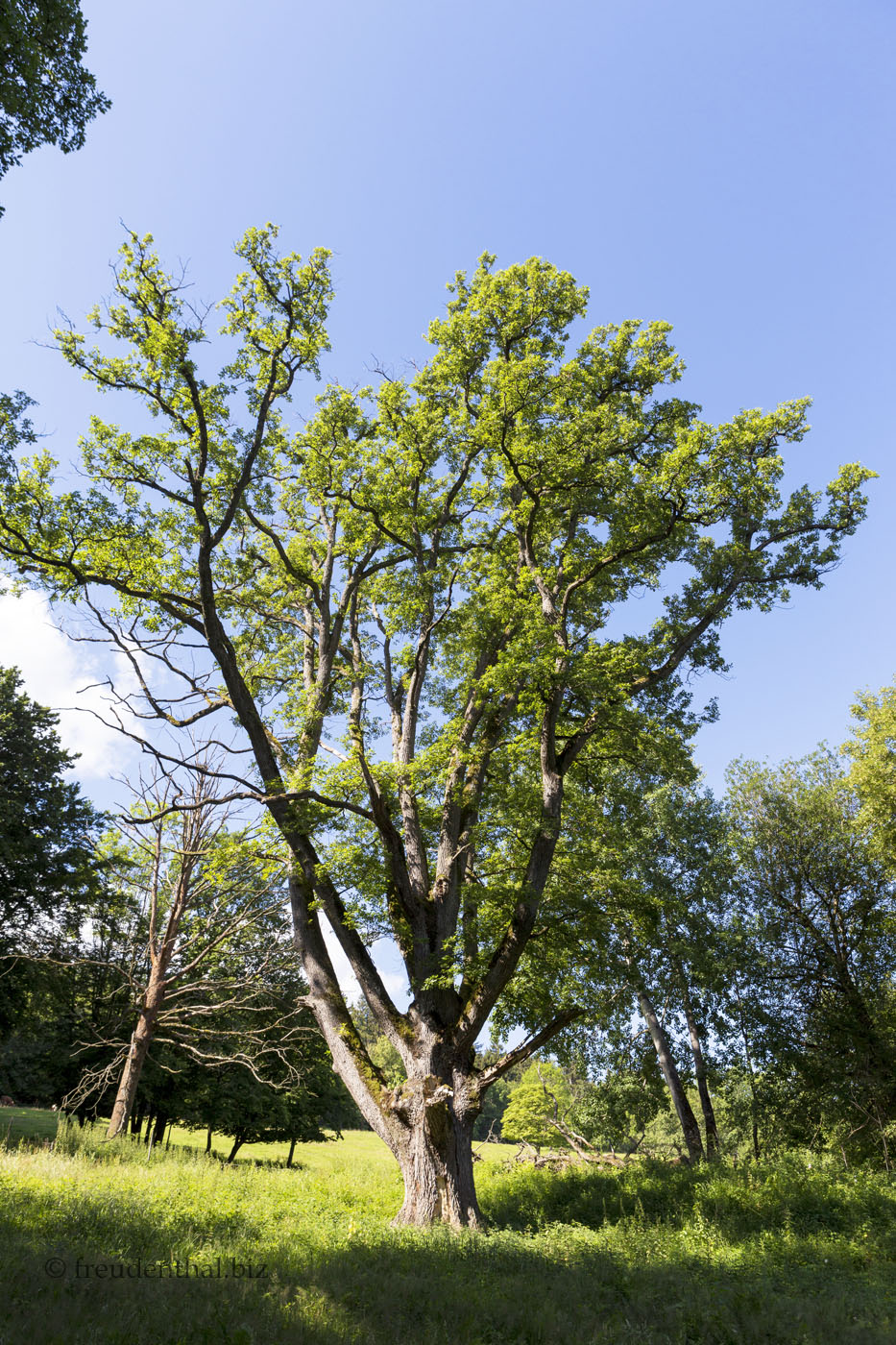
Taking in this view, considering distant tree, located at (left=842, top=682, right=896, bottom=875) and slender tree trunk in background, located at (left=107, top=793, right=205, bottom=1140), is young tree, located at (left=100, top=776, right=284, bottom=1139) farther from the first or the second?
distant tree, located at (left=842, top=682, right=896, bottom=875)

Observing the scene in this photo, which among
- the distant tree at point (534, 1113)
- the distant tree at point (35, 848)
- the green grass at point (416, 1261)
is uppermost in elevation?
the distant tree at point (35, 848)

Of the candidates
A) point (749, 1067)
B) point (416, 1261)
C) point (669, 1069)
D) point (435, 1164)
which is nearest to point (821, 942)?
point (749, 1067)

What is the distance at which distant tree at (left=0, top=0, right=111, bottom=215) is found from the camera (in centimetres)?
789

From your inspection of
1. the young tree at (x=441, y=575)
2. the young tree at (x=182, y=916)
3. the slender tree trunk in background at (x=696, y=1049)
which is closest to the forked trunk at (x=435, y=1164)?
the young tree at (x=441, y=575)

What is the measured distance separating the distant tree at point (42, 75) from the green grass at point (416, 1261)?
11.3 m

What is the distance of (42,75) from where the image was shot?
28.5 ft

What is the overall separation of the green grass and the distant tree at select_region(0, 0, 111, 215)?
11340 mm

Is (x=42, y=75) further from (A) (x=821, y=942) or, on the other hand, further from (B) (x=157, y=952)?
(A) (x=821, y=942)

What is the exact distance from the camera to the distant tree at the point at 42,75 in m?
7.89

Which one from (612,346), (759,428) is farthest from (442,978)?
(612,346)

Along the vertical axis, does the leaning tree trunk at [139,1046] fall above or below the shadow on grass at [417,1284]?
above

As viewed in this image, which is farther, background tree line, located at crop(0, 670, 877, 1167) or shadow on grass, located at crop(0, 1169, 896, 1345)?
background tree line, located at crop(0, 670, 877, 1167)

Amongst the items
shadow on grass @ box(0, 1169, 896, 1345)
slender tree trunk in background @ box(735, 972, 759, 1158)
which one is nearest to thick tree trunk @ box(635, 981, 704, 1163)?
slender tree trunk in background @ box(735, 972, 759, 1158)

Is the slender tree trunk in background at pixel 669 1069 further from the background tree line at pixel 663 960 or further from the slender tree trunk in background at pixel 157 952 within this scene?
the slender tree trunk in background at pixel 157 952
